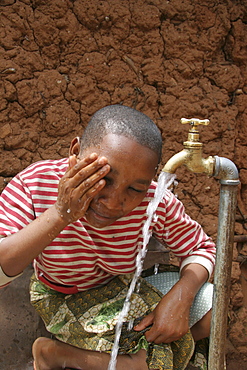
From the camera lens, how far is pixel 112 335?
1.58 metres

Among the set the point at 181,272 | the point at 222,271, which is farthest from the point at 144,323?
the point at 222,271

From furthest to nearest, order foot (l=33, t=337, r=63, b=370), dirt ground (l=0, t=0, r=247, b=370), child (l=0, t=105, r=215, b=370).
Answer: dirt ground (l=0, t=0, r=247, b=370)
foot (l=33, t=337, r=63, b=370)
child (l=0, t=105, r=215, b=370)

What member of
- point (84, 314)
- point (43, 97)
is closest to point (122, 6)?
point (43, 97)

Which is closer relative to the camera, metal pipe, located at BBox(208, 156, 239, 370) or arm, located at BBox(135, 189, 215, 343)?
metal pipe, located at BBox(208, 156, 239, 370)

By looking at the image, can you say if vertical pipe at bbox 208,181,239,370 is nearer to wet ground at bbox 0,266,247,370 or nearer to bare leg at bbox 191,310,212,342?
bare leg at bbox 191,310,212,342

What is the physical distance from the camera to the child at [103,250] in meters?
1.29

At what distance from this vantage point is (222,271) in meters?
1.41

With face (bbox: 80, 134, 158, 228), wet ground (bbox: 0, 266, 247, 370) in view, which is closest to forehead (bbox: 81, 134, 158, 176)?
face (bbox: 80, 134, 158, 228)

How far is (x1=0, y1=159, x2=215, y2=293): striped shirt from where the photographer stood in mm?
1493

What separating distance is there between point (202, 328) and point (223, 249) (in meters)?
0.51

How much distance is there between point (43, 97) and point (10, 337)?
1359 millimetres

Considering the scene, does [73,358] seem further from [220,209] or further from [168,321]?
[220,209]

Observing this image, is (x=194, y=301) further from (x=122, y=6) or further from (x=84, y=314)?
(x=122, y=6)

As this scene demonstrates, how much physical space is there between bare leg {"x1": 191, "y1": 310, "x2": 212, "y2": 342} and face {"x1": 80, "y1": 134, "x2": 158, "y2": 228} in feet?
2.25
